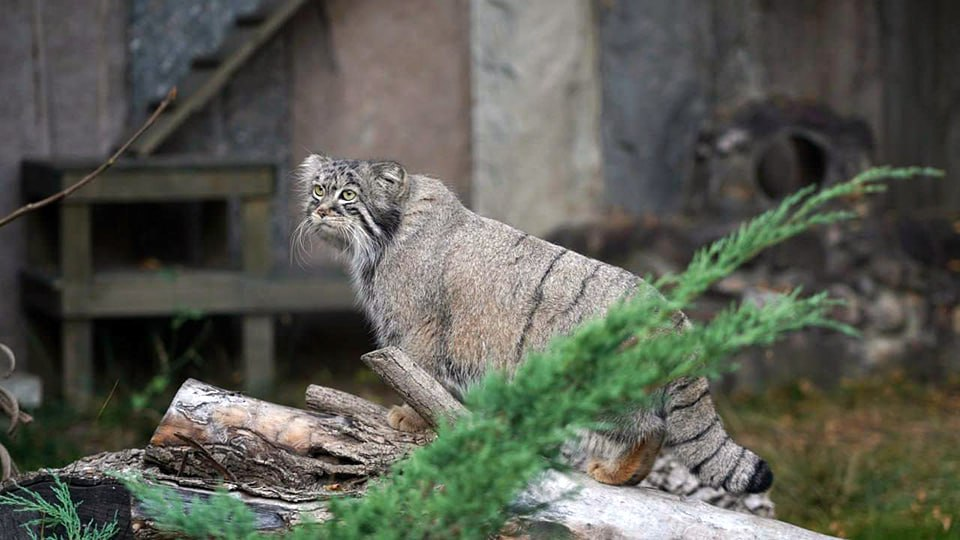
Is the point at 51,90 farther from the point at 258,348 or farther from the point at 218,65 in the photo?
the point at 258,348

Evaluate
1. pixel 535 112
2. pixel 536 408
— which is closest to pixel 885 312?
pixel 535 112

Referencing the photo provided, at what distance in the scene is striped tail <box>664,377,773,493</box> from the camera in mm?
3873

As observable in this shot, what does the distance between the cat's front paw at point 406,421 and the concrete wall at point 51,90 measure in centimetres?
373

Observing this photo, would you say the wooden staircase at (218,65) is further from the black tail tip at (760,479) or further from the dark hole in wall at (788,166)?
the black tail tip at (760,479)

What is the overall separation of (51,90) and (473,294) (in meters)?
3.80

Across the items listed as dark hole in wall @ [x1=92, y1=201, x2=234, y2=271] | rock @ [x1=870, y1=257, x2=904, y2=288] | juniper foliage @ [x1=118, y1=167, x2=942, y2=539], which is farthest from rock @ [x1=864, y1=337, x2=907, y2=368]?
juniper foliage @ [x1=118, y1=167, x2=942, y2=539]

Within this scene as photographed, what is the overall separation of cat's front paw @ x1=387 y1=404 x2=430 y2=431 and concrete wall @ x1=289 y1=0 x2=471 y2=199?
12.8ft

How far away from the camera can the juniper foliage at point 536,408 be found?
255 centimetres

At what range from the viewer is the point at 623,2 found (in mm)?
7879

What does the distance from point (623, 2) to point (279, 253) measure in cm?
264

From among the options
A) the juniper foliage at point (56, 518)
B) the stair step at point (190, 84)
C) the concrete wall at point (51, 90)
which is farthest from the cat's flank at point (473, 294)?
the concrete wall at point (51, 90)

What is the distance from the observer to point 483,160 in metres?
7.79

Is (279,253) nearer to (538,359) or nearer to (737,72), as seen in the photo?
(737,72)

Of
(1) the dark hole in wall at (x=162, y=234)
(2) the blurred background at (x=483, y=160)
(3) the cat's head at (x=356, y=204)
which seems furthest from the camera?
(1) the dark hole in wall at (x=162, y=234)
